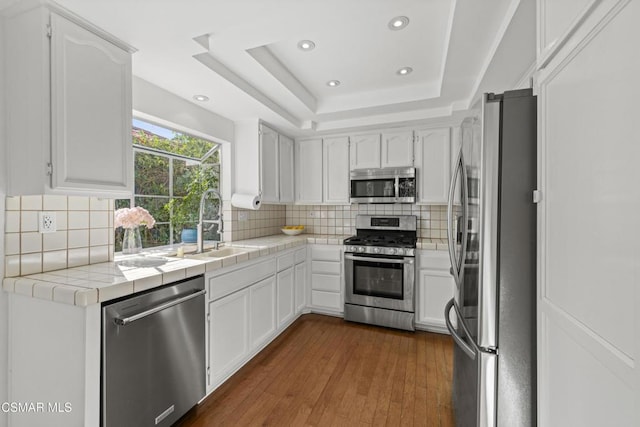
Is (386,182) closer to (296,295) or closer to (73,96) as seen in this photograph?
(296,295)

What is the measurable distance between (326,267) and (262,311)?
1.06 metres

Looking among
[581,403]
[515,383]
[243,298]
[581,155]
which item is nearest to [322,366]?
[243,298]

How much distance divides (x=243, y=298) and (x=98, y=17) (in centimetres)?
194

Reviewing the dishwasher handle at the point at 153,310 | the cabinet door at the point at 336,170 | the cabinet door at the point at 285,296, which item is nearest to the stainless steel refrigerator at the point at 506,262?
the dishwasher handle at the point at 153,310

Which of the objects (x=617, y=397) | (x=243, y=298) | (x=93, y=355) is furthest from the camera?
(x=243, y=298)

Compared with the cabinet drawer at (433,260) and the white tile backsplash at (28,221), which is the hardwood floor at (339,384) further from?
the white tile backsplash at (28,221)

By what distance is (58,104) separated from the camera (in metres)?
1.35

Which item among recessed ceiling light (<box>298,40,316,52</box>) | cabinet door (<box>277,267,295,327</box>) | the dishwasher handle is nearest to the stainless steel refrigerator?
recessed ceiling light (<box>298,40,316,52</box>)

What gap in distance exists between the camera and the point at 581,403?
74 centimetres

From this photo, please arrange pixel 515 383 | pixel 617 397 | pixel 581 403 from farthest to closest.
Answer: pixel 515 383
pixel 581 403
pixel 617 397

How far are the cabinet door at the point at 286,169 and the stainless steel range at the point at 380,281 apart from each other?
39.3 inches

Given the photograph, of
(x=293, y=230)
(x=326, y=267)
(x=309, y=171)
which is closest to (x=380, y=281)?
(x=326, y=267)

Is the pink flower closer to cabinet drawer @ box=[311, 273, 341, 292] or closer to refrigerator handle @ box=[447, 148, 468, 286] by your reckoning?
cabinet drawer @ box=[311, 273, 341, 292]

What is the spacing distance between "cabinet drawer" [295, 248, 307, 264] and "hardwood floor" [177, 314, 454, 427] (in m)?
0.78
